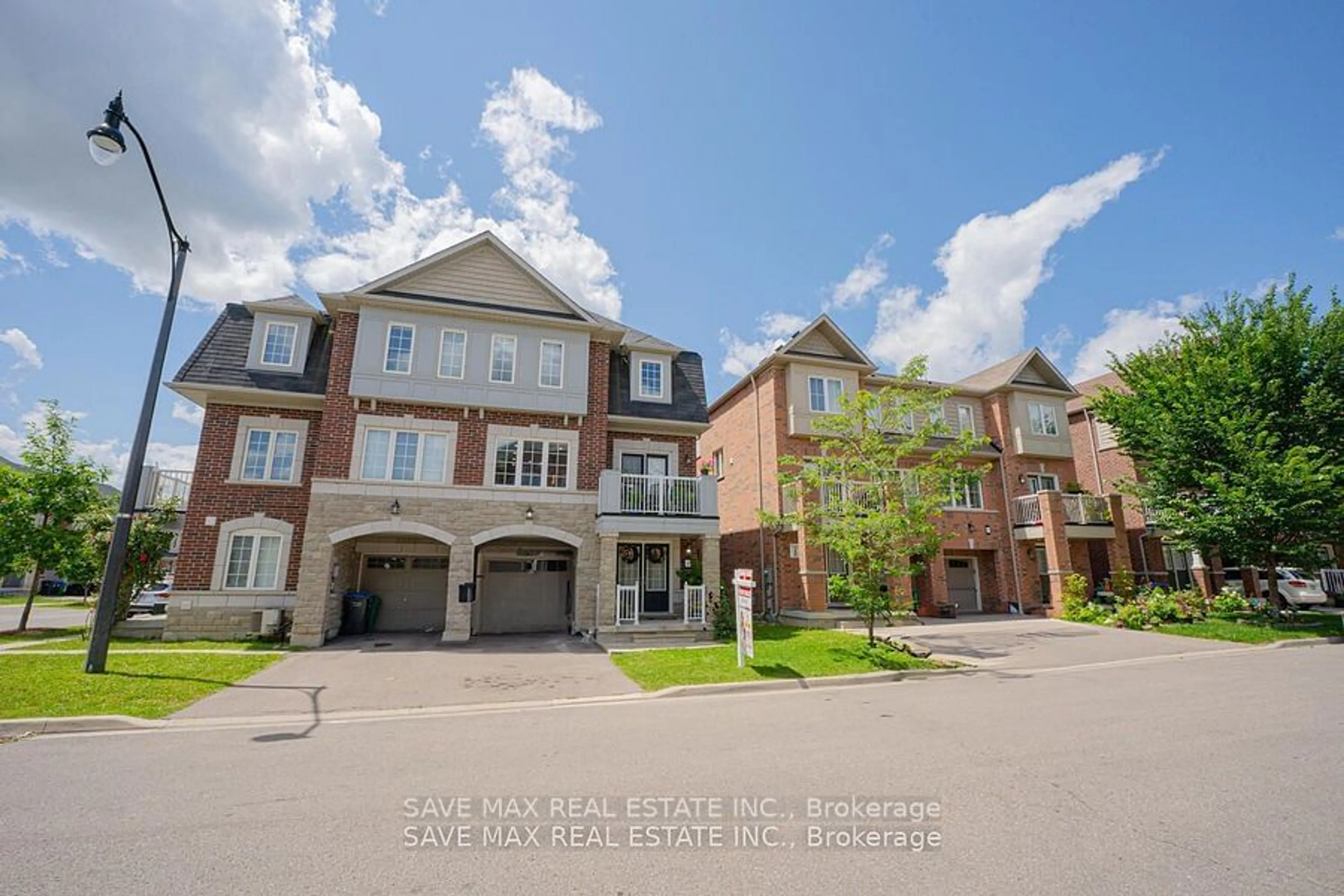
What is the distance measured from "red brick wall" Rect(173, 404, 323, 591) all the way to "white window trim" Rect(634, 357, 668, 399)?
359 inches

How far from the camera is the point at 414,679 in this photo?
10695mm

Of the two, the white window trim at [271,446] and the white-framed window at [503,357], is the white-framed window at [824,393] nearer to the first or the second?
the white-framed window at [503,357]

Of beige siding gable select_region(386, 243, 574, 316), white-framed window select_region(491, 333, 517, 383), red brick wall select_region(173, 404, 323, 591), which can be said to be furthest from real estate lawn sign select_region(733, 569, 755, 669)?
red brick wall select_region(173, 404, 323, 591)

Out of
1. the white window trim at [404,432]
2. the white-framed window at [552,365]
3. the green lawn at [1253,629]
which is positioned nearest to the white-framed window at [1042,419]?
the green lawn at [1253,629]

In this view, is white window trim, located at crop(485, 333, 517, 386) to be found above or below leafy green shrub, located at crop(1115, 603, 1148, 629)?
above

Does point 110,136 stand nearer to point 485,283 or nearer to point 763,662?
point 485,283

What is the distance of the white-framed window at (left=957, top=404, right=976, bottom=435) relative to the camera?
2498 cm

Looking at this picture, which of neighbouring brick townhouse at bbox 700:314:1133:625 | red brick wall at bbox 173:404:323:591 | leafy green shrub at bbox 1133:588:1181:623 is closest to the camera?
red brick wall at bbox 173:404:323:591

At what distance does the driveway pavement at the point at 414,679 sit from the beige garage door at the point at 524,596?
7.78 feet

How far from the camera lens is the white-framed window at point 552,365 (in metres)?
16.9

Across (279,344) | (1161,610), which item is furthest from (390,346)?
(1161,610)

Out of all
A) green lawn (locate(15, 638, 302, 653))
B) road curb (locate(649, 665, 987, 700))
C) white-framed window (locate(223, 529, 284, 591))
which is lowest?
road curb (locate(649, 665, 987, 700))

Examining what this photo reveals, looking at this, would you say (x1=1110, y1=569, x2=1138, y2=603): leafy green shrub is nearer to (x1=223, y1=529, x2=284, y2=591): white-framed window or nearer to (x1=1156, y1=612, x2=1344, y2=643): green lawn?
(x1=1156, y1=612, x2=1344, y2=643): green lawn

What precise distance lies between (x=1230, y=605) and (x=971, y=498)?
862cm
